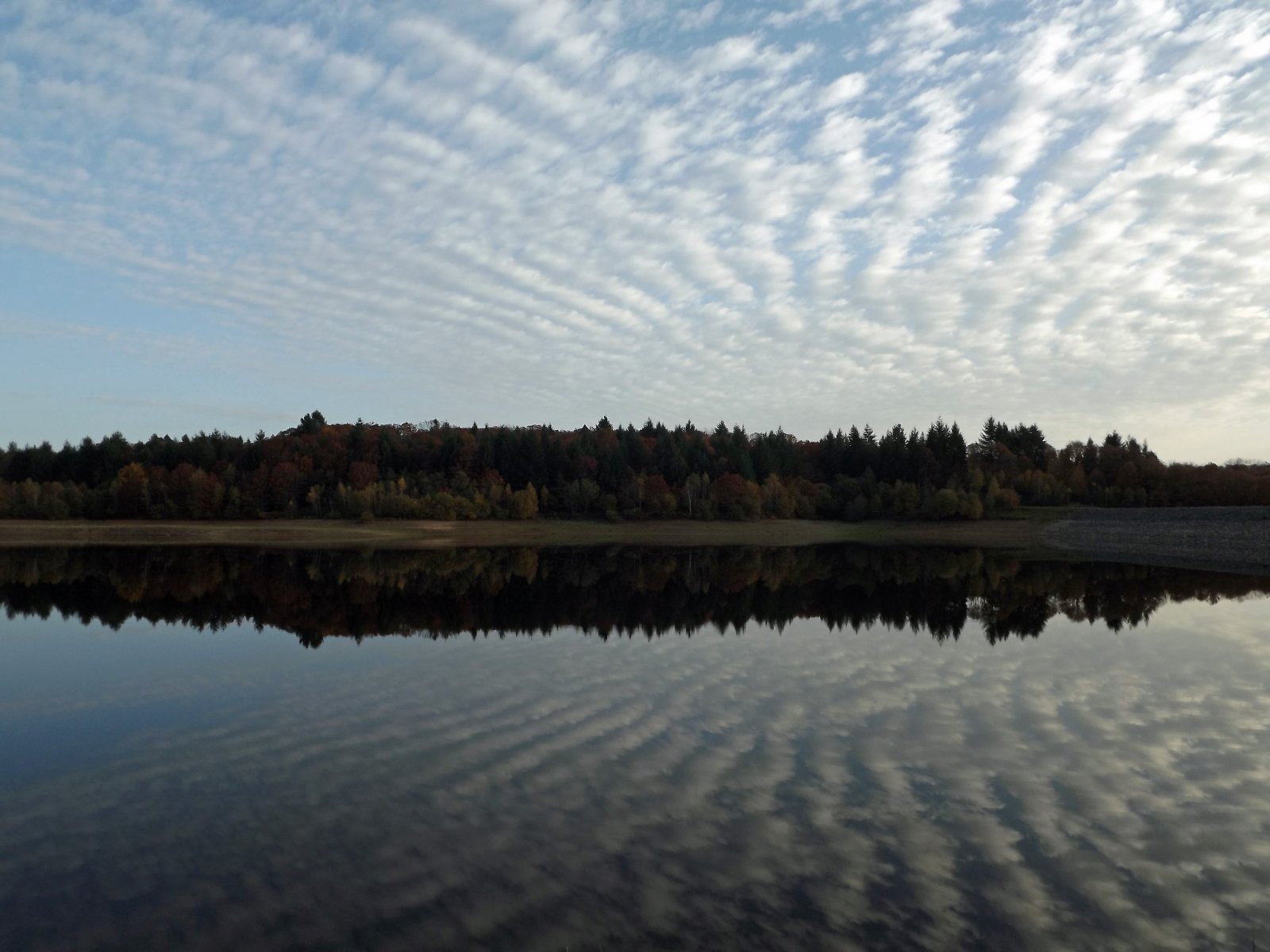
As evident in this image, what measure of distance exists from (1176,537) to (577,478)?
67737 millimetres

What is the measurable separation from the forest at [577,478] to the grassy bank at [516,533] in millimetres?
3652

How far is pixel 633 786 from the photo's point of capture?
11148mm

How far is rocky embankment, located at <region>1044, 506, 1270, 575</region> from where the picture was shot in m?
59.8

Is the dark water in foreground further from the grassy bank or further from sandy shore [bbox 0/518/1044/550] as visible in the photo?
sandy shore [bbox 0/518/1044/550]

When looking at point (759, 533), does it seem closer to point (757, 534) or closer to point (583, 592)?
point (757, 534)

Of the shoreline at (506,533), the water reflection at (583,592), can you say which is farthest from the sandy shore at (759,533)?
the water reflection at (583,592)

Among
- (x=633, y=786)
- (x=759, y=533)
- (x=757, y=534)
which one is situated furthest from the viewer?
(x=759, y=533)

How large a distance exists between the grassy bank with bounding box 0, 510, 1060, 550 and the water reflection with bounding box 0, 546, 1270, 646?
2250cm

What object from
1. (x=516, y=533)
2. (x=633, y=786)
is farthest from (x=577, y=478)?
(x=633, y=786)

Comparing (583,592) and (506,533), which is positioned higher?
(506,533)

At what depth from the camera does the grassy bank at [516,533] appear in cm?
8375

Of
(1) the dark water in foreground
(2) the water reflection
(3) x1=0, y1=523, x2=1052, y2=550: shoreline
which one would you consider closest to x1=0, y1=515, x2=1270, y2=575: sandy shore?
(3) x1=0, y1=523, x2=1052, y2=550: shoreline

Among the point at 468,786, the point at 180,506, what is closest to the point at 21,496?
the point at 180,506

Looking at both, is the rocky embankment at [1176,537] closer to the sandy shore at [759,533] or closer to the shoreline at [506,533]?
the sandy shore at [759,533]
